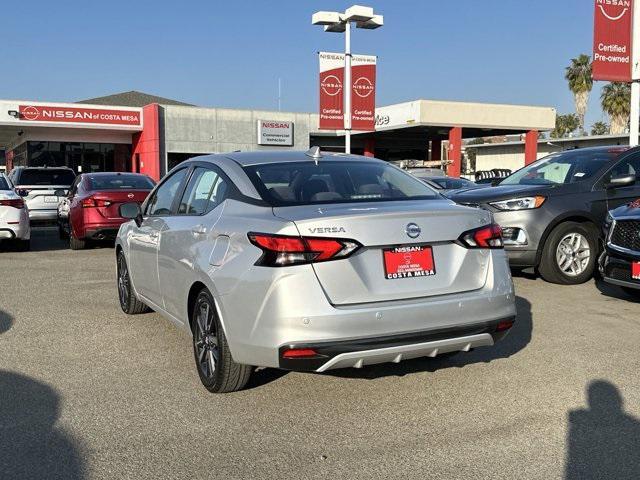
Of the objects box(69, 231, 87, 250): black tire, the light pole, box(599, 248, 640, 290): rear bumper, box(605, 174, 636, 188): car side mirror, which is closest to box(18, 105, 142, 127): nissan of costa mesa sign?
the light pole

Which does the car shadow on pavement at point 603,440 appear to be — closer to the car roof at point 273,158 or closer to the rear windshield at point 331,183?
the rear windshield at point 331,183

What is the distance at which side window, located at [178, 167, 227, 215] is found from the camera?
453 centimetres

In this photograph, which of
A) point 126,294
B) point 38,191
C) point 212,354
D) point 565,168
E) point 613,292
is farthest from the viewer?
point 38,191

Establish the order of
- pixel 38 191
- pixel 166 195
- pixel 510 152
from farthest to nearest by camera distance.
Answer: pixel 510 152
pixel 38 191
pixel 166 195

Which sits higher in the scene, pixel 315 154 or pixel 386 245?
pixel 315 154

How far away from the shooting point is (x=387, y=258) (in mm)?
3750

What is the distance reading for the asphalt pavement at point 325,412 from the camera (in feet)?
10.9

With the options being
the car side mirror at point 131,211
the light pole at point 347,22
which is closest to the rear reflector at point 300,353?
the car side mirror at point 131,211

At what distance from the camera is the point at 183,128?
36.8m

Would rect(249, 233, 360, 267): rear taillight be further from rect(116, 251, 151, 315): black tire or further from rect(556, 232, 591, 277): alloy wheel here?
rect(556, 232, 591, 277): alloy wheel

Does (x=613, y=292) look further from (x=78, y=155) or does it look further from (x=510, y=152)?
(x=510, y=152)

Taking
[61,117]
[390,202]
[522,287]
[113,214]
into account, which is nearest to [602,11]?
[522,287]

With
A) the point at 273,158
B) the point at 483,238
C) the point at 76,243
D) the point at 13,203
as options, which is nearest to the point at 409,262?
the point at 483,238

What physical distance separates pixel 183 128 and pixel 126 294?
31502mm
